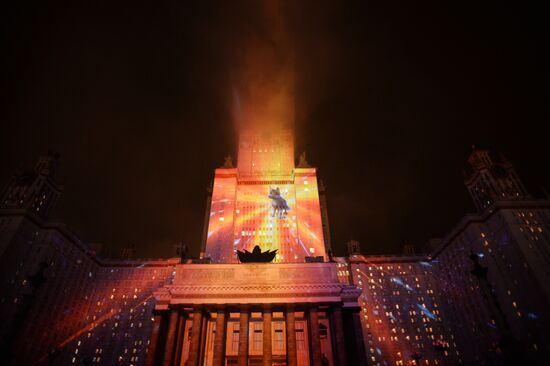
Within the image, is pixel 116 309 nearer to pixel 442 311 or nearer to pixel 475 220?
pixel 442 311

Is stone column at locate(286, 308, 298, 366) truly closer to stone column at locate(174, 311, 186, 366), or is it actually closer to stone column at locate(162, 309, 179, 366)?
stone column at locate(174, 311, 186, 366)

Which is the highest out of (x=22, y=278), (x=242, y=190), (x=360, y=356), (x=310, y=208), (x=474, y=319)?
(x=242, y=190)

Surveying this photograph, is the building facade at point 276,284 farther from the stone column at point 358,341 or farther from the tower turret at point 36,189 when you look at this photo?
the tower turret at point 36,189

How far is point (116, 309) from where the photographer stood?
7838 cm

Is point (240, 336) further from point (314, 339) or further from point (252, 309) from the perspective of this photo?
point (314, 339)

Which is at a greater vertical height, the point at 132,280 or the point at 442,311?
the point at 132,280

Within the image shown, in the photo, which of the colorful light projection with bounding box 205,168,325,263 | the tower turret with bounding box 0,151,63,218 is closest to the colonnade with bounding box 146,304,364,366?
the colorful light projection with bounding box 205,168,325,263

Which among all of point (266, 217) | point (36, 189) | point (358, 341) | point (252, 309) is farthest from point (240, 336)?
point (36, 189)

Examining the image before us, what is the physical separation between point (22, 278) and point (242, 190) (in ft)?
145

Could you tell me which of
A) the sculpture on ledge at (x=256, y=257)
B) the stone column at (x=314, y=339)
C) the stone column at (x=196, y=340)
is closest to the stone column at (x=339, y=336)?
the stone column at (x=314, y=339)

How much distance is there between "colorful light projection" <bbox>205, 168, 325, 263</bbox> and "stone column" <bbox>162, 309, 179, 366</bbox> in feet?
94.2

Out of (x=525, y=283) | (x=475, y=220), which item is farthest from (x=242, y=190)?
(x=525, y=283)

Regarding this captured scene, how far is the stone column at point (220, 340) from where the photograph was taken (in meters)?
27.6

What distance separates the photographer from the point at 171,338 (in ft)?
96.0
